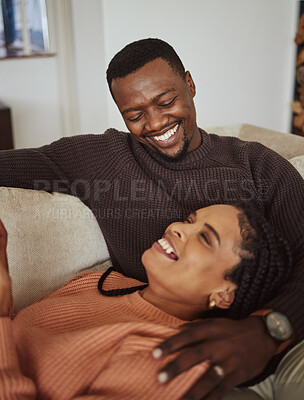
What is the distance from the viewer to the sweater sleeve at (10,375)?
87cm

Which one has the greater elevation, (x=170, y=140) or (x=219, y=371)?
(x=170, y=140)

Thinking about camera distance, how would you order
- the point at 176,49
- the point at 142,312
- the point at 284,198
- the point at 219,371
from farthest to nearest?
the point at 176,49 → the point at 284,198 → the point at 142,312 → the point at 219,371

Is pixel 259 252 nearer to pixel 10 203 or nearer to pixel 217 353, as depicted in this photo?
pixel 217 353

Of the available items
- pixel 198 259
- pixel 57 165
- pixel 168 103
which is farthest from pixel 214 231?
pixel 57 165

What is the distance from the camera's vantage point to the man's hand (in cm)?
88

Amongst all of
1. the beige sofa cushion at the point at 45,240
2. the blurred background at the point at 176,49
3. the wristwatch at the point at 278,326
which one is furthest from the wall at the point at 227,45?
the wristwatch at the point at 278,326

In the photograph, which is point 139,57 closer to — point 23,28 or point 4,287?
point 4,287

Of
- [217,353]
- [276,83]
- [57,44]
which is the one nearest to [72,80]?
[57,44]

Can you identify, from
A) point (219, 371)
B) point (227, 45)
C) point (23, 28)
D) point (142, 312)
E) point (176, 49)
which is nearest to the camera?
point (219, 371)

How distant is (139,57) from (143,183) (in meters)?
0.40

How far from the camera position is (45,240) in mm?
1434

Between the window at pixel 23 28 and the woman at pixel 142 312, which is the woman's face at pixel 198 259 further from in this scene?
the window at pixel 23 28

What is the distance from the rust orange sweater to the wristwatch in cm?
20

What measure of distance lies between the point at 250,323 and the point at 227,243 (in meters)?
0.19
